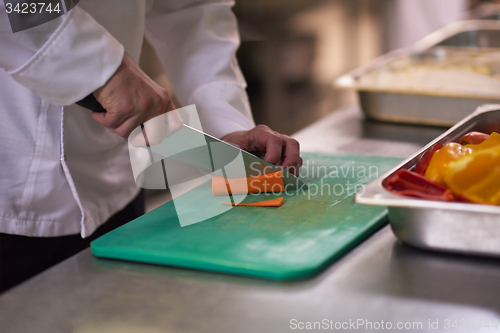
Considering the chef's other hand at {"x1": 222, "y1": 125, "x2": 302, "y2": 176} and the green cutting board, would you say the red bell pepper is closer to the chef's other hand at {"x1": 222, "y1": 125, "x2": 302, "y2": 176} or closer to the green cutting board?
the green cutting board

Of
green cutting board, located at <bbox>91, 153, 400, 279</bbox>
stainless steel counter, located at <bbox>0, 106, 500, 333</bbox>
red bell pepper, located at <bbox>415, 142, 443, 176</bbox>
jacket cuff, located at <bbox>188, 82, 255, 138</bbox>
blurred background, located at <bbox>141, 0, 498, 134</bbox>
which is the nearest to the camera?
stainless steel counter, located at <bbox>0, 106, 500, 333</bbox>

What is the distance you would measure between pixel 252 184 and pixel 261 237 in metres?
0.20

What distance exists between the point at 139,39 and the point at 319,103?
10.3ft

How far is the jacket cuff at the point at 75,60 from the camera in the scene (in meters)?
0.80

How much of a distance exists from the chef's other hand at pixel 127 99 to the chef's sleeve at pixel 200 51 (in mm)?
360

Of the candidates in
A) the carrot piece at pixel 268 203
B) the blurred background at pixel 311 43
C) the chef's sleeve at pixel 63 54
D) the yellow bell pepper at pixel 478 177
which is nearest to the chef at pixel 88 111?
the chef's sleeve at pixel 63 54

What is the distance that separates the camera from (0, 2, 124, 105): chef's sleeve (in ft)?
2.63

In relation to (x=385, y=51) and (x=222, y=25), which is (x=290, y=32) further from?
(x=222, y=25)

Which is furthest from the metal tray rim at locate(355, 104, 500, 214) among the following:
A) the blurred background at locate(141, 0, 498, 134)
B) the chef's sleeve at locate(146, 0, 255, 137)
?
the blurred background at locate(141, 0, 498, 134)

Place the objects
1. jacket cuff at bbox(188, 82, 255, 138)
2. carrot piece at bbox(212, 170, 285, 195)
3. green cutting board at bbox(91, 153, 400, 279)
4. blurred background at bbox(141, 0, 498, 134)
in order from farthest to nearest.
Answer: blurred background at bbox(141, 0, 498, 134)
jacket cuff at bbox(188, 82, 255, 138)
carrot piece at bbox(212, 170, 285, 195)
green cutting board at bbox(91, 153, 400, 279)

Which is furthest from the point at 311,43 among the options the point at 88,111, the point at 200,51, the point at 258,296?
the point at 258,296

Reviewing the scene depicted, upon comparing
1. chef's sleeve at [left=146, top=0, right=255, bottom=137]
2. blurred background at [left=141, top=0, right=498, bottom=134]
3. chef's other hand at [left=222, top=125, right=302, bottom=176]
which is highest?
chef's sleeve at [left=146, top=0, right=255, bottom=137]

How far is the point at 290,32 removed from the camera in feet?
13.0

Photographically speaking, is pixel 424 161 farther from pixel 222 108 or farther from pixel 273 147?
pixel 222 108
